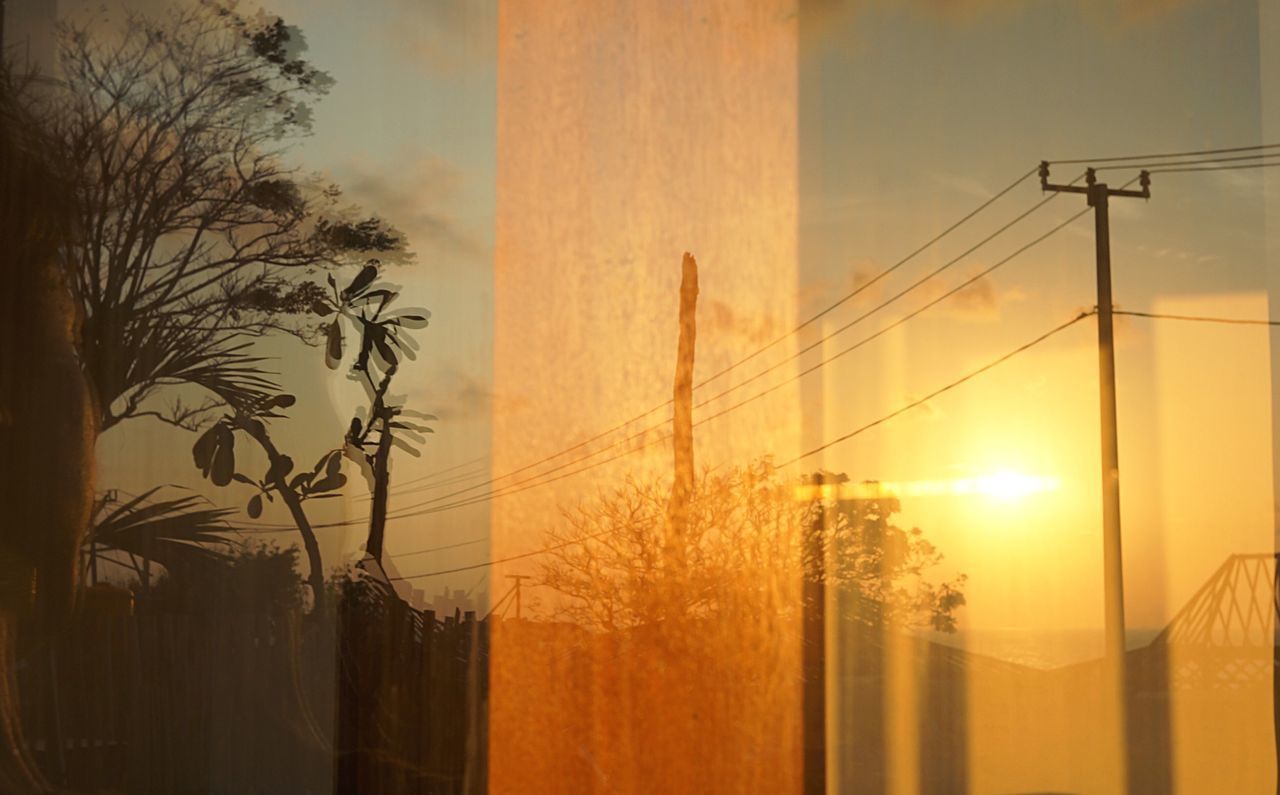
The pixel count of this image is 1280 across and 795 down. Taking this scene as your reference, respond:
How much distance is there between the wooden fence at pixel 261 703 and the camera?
1.92 meters

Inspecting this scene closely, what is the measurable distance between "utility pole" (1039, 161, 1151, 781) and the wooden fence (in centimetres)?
100

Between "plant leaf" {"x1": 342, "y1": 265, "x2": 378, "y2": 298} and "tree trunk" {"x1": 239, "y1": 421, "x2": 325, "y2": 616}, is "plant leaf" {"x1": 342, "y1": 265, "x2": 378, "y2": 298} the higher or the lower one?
the higher one

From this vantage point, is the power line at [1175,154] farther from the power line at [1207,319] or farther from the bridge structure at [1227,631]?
the bridge structure at [1227,631]

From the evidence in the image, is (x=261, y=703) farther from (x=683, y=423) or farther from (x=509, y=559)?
(x=683, y=423)

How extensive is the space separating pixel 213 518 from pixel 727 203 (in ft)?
3.34

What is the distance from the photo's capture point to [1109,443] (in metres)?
1.80

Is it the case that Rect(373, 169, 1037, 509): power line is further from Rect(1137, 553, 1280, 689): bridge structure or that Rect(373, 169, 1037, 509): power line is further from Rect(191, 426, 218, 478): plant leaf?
Rect(1137, 553, 1280, 689): bridge structure

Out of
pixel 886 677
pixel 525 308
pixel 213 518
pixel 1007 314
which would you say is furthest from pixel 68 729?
pixel 1007 314

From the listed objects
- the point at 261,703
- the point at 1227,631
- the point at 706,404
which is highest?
the point at 706,404

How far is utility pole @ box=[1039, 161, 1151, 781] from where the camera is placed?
1759 millimetres

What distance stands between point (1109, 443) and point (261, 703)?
1442 millimetres

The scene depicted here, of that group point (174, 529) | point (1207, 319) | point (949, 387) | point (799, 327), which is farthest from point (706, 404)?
point (174, 529)

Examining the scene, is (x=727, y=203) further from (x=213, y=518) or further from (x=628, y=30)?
(x=213, y=518)

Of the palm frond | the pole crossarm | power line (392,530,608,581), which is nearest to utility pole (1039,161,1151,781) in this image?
the pole crossarm
